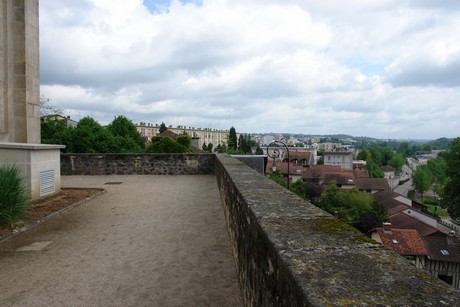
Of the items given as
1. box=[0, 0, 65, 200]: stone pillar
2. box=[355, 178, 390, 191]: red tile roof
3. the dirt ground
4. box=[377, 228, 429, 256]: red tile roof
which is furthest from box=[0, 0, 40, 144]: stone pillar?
box=[355, 178, 390, 191]: red tile roof

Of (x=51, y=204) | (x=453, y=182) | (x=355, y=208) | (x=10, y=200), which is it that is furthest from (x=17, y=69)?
(x=355, y=208)

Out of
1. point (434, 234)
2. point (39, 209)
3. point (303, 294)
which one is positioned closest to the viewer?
point (303, 294)

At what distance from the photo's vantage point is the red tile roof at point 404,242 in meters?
29.2

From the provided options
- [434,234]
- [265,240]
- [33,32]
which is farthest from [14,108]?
[434,234]

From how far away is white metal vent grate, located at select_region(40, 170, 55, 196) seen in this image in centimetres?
753

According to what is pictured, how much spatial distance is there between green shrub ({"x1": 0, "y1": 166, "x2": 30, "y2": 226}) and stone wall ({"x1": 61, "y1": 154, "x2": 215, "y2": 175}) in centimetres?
772

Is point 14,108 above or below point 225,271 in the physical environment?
above

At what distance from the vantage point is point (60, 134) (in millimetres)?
29250

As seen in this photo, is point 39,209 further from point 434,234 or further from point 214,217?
point 434,234

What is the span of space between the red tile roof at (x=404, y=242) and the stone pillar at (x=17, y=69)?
29835mm

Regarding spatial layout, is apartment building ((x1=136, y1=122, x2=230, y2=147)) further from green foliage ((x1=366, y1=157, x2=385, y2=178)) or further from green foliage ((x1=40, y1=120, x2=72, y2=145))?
green foliage ((x1=40, y1=120, x2=72, y2=145))

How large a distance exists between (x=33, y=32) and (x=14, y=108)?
232 centimetres

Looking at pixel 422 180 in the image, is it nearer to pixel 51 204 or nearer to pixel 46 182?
pixel 46 182

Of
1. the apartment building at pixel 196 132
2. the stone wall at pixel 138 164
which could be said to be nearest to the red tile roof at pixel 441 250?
the stone wall at pixel 138 164
